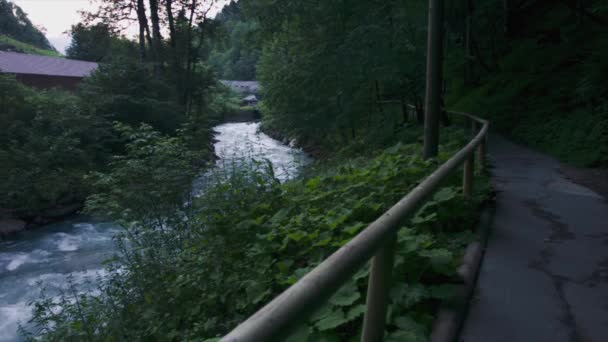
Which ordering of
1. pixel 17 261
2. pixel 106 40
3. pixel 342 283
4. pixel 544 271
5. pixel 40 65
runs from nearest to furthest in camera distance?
pixel 342 283
pixel 544 271
pixel 17 261
pixel 106 40
pixel 40 65

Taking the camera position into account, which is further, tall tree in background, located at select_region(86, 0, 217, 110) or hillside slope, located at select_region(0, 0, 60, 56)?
hillside slope, located at select_region(0, 0, 60, 56)

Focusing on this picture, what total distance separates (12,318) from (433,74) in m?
8.74

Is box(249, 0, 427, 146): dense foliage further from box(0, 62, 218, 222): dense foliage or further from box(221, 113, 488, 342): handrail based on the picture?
box(221, 113, 488, 342): handrail

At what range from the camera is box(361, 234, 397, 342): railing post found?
2.04m

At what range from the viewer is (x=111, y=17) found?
25.2m

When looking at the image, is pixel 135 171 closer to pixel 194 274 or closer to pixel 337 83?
pixel 194 274

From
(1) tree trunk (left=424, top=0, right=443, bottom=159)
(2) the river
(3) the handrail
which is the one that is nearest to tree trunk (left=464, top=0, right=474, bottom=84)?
(1) tree trunk (left=424, top=0, right=443, bottom=159)

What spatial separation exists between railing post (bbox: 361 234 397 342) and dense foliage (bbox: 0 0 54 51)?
332 feet

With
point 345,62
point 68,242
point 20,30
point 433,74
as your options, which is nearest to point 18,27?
point 20,30

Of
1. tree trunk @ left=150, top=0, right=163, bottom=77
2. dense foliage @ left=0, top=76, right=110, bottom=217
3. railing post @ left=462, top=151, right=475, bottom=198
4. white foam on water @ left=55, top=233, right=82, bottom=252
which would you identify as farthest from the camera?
tree trunk @ left=150, top=0, right=163, bottom=77

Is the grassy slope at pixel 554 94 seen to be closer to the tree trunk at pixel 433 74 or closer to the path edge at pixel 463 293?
the tree trunk at pixel 433 74

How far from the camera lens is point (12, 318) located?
772 cm

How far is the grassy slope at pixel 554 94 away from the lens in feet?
32.4

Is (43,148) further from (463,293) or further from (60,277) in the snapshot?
(463,293)
